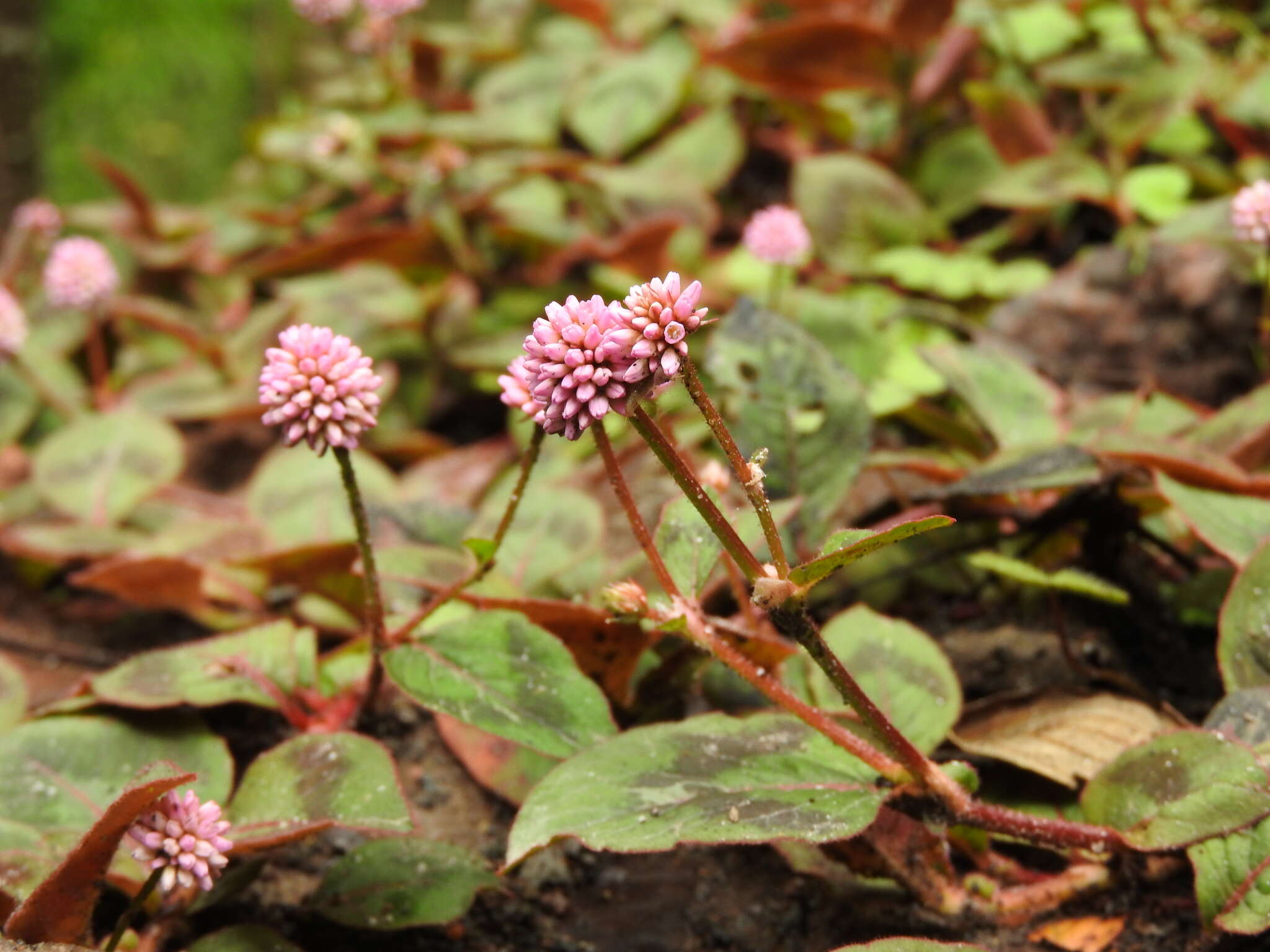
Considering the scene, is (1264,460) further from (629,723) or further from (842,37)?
(842,37)

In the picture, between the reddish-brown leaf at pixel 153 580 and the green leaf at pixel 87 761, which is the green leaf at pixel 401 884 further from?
the reddish-brown leaf at pixel 153 580

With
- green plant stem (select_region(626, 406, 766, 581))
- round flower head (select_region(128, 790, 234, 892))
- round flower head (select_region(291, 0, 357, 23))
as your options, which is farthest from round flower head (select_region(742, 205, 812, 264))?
round flower head (select_region(291, 0, 357, 23))

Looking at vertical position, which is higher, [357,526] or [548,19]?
[548,19]

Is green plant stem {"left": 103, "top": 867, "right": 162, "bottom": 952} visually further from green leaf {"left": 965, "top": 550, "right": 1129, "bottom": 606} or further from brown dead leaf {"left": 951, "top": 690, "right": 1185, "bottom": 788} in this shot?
green leaf {"left": 965, "top": 550, "right": 1129, "bottom": 606}

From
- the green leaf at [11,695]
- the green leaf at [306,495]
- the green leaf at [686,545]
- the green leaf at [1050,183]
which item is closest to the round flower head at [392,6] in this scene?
the green leaf at [306,495]

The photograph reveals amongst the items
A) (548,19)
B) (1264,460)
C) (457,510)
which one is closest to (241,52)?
(548,19)

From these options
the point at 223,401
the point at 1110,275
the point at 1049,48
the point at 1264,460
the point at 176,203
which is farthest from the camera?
the point at 176,203

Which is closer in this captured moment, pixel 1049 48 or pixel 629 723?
pixel 629 723
